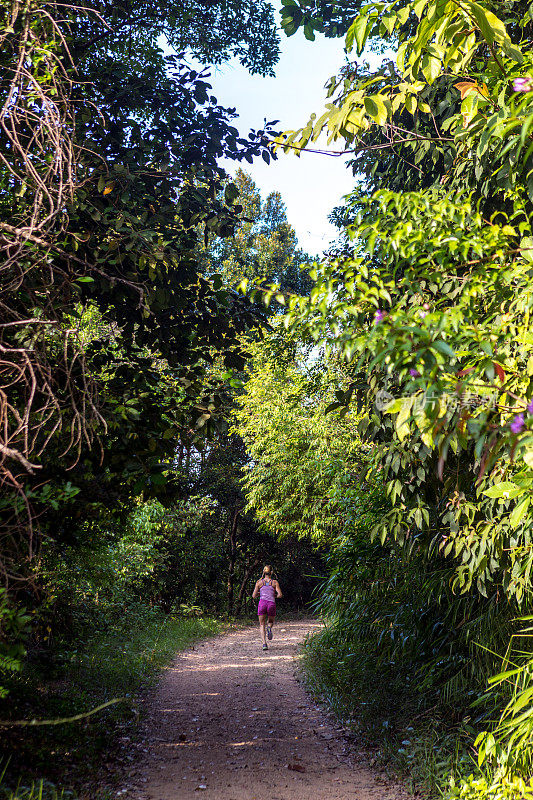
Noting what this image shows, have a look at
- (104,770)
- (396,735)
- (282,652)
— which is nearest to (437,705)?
(396,735)

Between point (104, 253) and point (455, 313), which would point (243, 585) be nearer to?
point (104, 253)

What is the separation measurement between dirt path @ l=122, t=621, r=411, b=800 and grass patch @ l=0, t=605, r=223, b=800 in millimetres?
357

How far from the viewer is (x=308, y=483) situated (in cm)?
1611

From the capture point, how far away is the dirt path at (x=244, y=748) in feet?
16.3

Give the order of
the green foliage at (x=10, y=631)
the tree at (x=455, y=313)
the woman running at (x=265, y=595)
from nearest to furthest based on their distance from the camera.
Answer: the tree at (x=455, y=313) → the green foliage at (x=10, y=631) → the woman running at (x=265, y=595)

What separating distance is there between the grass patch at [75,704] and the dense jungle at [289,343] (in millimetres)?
41

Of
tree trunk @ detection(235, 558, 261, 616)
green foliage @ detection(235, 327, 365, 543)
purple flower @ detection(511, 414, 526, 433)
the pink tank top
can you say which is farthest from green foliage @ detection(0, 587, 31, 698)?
tree trunk @ detection(235, 558, 261, 616)

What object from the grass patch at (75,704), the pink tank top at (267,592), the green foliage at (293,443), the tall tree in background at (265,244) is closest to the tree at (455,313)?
the grass patch at (75,704)

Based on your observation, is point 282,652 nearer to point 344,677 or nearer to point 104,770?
point 344,677

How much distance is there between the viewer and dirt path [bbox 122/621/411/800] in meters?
4.96

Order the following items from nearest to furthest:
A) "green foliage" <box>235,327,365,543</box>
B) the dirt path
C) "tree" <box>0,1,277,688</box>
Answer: "tree" <box>0,1,277,688</box> → the dirt path → "green foliage" <box>235,327,365,543</box>

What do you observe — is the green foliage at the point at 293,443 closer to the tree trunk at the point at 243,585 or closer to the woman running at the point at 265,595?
the woman running at the point at 265,595

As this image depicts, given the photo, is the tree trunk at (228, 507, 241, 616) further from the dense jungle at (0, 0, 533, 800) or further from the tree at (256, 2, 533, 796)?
the tree at (256, 2, 533, 796)

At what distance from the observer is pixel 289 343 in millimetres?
6457
